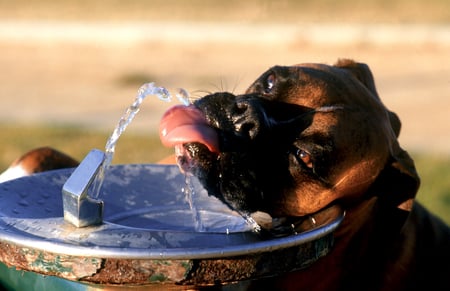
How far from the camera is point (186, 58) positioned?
1374 cm

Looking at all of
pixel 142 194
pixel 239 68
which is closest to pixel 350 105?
pixel 142 194

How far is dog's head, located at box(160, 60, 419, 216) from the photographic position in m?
2.92

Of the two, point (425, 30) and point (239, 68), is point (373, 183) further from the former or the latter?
point (425, 30)

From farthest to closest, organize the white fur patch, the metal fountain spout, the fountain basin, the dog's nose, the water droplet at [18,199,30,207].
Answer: the white fur patch → the dog's nose → the water droplet at [18,199,30,207] → the metal fountain spout → the fountain basin

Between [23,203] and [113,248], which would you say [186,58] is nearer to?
[23,203]

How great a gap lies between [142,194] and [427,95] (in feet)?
28.3

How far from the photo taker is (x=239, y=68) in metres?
12.6

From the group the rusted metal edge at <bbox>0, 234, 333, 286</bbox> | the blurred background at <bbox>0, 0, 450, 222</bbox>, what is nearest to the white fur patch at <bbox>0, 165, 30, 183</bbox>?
the rusted metal edge at <bbox>0, 234, 333, 286</bbox>

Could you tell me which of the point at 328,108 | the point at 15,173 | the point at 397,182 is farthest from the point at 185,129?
the point at 15,173

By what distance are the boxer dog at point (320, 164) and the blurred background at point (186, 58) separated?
8.39 feet

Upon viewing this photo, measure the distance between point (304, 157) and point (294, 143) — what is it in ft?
0.22

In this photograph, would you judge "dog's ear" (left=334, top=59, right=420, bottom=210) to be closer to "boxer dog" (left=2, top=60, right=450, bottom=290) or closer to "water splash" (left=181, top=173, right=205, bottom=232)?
"boxer dog" (left=2, top=60, right=450, bottom=290)

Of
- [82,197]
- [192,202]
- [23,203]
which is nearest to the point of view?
[82,197]

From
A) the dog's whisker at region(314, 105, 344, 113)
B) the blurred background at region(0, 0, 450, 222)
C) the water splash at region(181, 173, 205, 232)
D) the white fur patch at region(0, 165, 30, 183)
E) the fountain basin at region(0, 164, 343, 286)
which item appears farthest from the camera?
the blurred background at region(0, 0, 450, 222)
